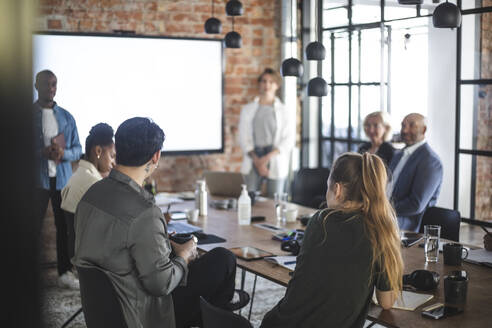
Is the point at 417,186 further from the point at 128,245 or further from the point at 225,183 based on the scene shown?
the point at 128,245

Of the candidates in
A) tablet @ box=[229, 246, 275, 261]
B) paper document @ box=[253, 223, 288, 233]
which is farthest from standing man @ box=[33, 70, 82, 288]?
tablet @ box=[229, 246, 275, 261]

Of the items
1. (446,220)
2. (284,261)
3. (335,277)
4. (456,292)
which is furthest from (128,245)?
(446,220)

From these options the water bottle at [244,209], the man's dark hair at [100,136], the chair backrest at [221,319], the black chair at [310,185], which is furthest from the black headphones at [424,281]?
the black chair at [310,185]

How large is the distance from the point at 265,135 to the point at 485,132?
222cm

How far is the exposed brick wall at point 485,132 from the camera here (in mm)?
4562

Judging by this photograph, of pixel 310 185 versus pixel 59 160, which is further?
pixel 310 185

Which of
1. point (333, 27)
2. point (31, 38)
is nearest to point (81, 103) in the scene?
point (333, 27)

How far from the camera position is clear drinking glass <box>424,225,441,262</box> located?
2744mm

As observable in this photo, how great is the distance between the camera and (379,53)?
5.64 metres

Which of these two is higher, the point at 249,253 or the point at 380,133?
the point at 380,133

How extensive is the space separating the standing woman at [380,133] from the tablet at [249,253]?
2.00 m

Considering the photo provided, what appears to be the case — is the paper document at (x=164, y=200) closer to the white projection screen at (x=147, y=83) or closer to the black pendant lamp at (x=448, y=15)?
the white projection screen at (x=147, y=83)

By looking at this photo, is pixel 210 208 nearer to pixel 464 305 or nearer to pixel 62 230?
pixel 62 230

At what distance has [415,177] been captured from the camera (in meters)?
4.15
